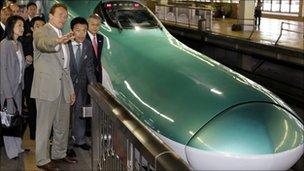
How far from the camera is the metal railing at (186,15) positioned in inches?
659

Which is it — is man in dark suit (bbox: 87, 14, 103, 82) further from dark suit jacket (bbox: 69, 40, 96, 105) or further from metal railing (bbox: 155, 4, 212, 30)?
metal railing (bbox: 155, 4, 212, 30)

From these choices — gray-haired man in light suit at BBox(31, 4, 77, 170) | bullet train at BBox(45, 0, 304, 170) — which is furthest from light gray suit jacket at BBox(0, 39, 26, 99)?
bullet train at BBox(45, 0, 304, 170)

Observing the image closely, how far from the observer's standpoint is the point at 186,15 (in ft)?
61.5

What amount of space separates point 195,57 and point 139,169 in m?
3.38

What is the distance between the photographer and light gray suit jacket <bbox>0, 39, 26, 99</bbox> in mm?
4695

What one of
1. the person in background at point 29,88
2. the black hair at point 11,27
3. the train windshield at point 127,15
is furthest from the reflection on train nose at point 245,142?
the train windshield at point 127,15

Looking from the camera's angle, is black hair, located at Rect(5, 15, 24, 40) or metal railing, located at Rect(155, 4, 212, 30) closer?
black hair, located at Rect(5, 15, 24, 40)

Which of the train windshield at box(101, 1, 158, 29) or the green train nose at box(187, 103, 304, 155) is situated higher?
the train windshield at box(101, 1, 158, 29)

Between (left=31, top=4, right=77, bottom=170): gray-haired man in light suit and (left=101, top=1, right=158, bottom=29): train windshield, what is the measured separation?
2058 millimetres

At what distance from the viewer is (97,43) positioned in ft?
18.1

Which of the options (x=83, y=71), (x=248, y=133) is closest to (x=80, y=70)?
(x=83, y=71)

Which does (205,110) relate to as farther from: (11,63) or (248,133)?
(11,63)

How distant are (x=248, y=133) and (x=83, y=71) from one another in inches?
89.0

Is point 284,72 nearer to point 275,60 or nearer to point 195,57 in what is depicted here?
point 275,60
